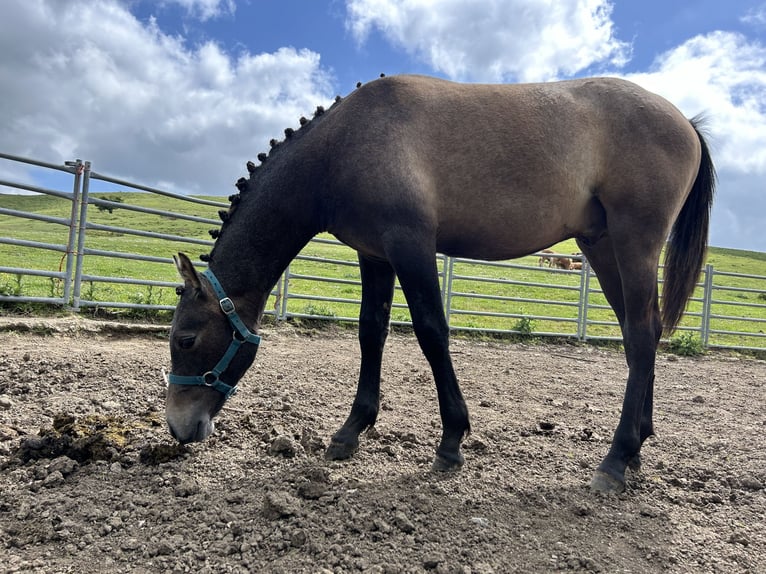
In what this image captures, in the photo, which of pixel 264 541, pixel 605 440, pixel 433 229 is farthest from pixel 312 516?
pixel 605 440

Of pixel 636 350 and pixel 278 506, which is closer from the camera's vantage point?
pixel 278 506

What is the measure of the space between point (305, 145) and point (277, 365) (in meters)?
3.17

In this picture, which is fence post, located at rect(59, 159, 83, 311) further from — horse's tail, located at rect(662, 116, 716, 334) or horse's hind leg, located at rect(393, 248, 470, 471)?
horse's tail, located at rect(662, 116, 716, 334)

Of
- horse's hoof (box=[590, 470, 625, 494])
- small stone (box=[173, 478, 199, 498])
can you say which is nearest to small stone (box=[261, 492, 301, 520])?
small stone (box=[173, 478, 199, 498])

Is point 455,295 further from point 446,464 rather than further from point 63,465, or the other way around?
point 63,465

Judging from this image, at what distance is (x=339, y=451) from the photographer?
3119mm

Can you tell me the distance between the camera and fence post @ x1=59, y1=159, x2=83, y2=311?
656 cm

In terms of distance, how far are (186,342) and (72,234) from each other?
16.6 ft

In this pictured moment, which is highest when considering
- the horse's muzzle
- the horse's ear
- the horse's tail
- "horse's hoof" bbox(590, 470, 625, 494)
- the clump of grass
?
the horse's tail

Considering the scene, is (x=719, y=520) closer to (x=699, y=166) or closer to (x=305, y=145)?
(x=699, y=166)

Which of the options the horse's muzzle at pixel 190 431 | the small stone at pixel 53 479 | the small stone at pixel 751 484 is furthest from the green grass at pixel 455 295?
the small stone at pixel 751 484

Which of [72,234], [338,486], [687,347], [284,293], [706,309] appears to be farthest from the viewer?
[706,309]

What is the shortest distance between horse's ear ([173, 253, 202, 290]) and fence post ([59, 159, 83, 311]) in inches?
184

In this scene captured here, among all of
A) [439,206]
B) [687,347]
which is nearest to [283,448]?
[439,206]
